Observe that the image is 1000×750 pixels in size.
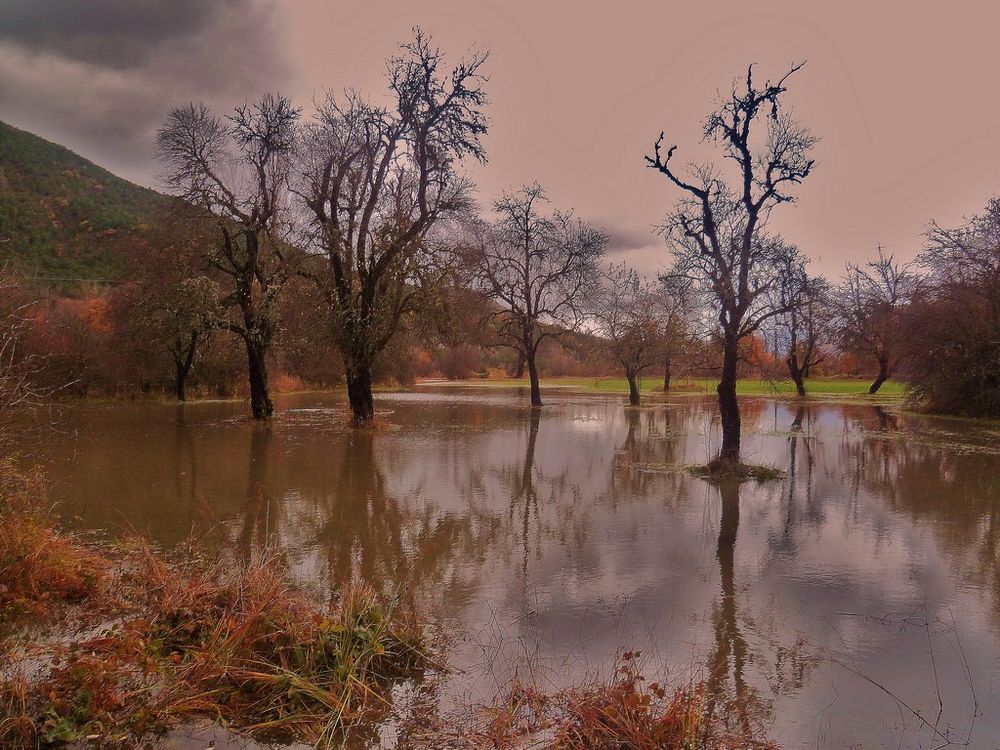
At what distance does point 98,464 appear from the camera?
44.6ft

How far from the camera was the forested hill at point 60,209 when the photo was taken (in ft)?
140

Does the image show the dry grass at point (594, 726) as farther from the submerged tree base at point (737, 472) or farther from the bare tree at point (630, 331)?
the bare tree at point (630, 331)

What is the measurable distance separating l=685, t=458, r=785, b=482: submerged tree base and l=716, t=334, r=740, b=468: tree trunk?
78mm

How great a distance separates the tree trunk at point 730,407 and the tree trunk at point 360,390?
39.5 feet

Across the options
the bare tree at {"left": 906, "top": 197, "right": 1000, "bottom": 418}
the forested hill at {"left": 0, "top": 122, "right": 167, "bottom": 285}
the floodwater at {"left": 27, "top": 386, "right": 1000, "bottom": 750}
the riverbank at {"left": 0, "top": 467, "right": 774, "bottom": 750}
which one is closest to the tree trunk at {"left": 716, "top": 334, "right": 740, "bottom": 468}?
the floodwater at {"left": 27, "top": 386, "right": 1000, "bottom": 750}

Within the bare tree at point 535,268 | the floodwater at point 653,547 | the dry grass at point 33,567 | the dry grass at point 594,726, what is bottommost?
the floodwater at point 653,547

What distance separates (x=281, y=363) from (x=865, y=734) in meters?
44.0

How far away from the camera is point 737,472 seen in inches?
504

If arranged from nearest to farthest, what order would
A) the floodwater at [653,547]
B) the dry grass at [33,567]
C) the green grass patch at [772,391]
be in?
the floodwater at [653,547]
the dry grass at [33,567]
the green grass patch at [772,391]

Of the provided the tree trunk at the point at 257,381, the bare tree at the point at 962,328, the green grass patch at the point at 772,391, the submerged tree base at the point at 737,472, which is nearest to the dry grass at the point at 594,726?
the submerged tree base at the point at 737,472

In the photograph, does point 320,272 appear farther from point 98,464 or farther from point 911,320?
point 911,320

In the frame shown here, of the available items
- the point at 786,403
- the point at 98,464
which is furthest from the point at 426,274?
the point at 786,403

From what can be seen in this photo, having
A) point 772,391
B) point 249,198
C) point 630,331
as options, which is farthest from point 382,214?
point 772,391

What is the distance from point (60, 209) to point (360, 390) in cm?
4102
